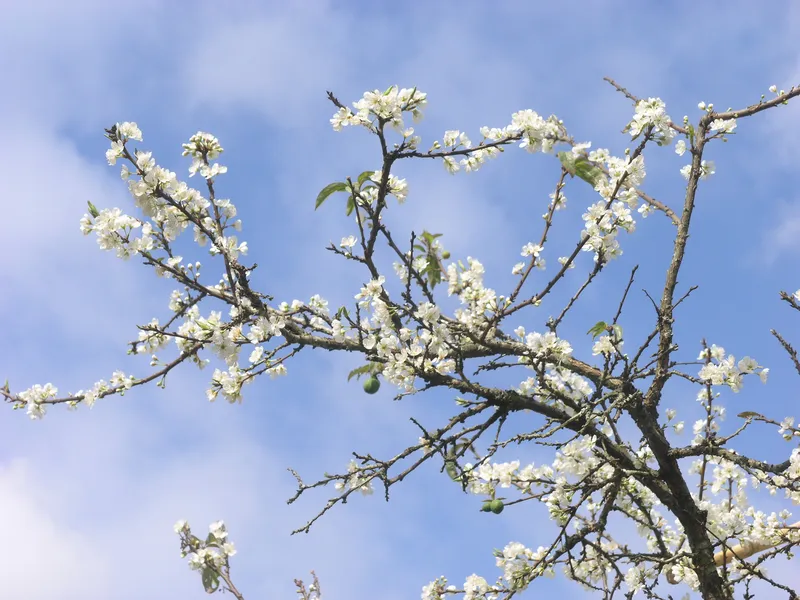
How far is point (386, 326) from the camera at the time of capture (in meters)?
3.49

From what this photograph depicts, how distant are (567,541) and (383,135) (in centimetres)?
240

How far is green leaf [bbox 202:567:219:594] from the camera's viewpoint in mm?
4627

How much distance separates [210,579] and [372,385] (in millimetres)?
1979

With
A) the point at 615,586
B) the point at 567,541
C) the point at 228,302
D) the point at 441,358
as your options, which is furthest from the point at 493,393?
the point at 615,586

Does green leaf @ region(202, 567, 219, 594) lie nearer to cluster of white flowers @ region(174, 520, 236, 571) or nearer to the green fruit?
cluster of white flowers @ region(174, 520, 236, 571)

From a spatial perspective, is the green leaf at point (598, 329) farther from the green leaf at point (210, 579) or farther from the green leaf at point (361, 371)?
the green leaf at point (210, 579)

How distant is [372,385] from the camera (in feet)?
13.0

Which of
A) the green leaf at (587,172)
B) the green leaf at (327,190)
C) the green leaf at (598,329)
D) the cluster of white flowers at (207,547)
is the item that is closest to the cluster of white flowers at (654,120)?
the green leaf at (587,172)

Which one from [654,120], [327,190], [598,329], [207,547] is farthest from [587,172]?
[207,547]

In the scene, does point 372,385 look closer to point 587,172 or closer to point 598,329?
point 598,329

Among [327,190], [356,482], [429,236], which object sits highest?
[429,236]

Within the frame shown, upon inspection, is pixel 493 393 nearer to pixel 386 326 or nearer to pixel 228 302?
pixel 386 326

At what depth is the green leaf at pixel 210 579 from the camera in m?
4.63

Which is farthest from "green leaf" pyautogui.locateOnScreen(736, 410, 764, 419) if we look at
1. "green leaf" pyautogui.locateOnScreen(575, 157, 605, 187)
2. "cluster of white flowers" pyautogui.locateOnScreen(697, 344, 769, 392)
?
"green leaf" pyautogui.locateOnScreen(575, 157, 605, 187)
